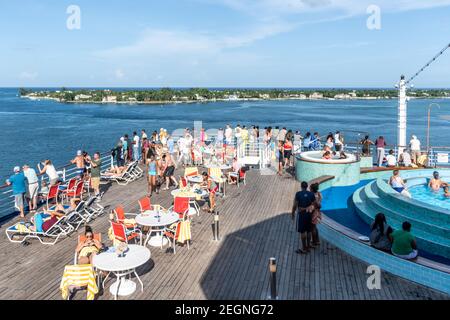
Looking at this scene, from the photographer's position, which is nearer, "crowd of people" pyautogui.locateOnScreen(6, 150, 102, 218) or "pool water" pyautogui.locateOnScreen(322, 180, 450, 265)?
"pool water" pyautogui.locateOnScreen(322, 180, 450, 265)

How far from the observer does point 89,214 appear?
10.7 metres

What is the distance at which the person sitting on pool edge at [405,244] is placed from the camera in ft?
24.5

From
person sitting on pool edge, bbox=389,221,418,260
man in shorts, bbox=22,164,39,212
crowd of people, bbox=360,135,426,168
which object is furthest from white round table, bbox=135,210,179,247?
crowd of people, bbox=360,135,426,168

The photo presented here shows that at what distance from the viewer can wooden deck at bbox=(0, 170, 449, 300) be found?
694cm

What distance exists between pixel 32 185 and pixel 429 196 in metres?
12.5

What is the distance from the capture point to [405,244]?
7484mm

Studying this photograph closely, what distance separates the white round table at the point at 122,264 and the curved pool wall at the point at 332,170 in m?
8.61

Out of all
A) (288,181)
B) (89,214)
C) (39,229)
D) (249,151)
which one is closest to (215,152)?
(249,151)

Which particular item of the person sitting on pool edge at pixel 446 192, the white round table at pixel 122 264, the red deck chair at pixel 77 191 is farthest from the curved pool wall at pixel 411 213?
the red deck chair at pixel 77 191

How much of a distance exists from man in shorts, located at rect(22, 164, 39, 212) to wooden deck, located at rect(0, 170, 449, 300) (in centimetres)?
108

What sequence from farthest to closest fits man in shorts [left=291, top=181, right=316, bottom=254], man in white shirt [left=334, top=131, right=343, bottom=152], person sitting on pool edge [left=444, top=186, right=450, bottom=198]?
man in white shirt [left=334, top=131, right=343, bottom=152] → person sitting on pool edge [left=444, top=186, right=450, bottom=198] → man in shorts [left=291, top=181, right=316, bottom=254]

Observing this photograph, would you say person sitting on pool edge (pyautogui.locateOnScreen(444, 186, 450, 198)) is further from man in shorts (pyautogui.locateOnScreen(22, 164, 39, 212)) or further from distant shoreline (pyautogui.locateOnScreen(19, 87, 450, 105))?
distant shoreline (pyautogui.locateOnScreen(19, 87, 450, 105))

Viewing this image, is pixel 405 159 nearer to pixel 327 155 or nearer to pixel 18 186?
pixel 327 155
